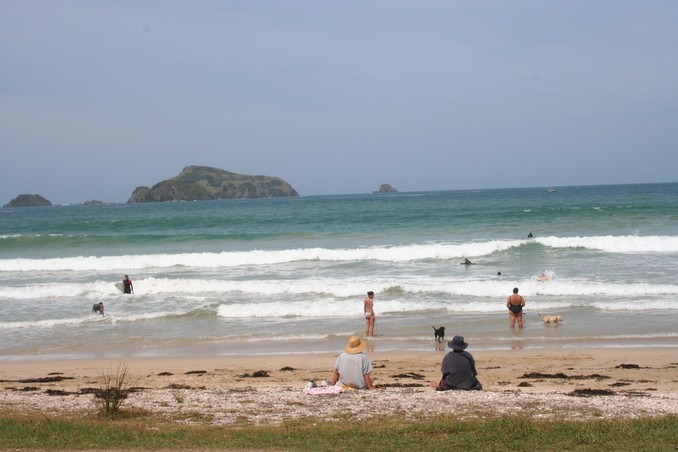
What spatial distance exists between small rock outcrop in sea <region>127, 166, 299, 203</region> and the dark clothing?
150 meters

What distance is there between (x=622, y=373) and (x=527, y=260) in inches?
666

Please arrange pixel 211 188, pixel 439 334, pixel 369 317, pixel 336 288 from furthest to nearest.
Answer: pixel 211 188
pixel 336 288
pixel 369 317
pixel 439 334

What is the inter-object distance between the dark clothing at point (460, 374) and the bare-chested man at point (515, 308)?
6997 mm

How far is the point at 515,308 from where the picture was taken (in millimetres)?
16453

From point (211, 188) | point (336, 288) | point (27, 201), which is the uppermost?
point (211, 188)

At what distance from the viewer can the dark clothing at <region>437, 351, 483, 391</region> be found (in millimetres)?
9609

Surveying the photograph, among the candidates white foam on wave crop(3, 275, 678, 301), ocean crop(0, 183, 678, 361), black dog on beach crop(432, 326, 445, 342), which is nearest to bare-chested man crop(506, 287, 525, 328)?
ocean crop(0, 183, 678, 361)

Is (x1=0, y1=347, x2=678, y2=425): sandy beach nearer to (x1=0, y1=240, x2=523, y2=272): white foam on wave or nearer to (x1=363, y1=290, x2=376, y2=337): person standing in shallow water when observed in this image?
(x1=363, y1=290, x2=376, y2=337): person standing in shallow water

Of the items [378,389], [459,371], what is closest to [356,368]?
[378,389]

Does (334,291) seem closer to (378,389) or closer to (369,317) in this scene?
(369,317)

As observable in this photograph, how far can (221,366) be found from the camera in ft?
44.4

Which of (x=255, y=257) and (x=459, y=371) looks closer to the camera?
(x=459, y=371)

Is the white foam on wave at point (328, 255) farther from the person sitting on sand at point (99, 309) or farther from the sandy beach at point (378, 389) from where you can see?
the sandy beach at point (378, 389)

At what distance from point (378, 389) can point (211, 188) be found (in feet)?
545
